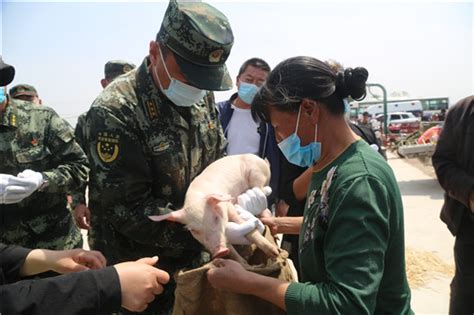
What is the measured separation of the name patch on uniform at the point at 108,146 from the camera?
6.53ft

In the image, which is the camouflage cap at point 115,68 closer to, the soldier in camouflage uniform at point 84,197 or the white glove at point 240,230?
the soldier in camouflage uniform at point 84,197

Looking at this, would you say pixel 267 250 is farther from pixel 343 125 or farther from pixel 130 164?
pixel 130 164

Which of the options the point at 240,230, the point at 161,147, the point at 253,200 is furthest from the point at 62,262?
the point at 253,200

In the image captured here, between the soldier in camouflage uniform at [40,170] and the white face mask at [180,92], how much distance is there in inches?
51.5

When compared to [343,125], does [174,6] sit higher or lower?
higher

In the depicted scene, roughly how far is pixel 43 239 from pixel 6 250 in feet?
4.44

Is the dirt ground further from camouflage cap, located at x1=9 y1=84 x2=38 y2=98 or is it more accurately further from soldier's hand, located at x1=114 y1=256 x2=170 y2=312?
camouflage cap, located at x1=9 y1=84 x2=38 y2=98

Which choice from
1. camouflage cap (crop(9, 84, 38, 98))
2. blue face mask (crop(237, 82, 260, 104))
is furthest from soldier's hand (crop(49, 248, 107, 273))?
camouflage cap (crop(9, 84, 38, 98))

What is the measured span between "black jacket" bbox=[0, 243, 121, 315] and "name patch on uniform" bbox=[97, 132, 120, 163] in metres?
0.76

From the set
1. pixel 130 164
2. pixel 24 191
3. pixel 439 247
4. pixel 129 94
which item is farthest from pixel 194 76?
pixel 439 247

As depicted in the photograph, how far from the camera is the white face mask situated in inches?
84.3

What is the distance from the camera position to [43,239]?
3.08m

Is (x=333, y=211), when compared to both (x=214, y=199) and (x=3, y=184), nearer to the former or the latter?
(x=214, y=199)

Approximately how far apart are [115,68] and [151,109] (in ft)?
11.3
